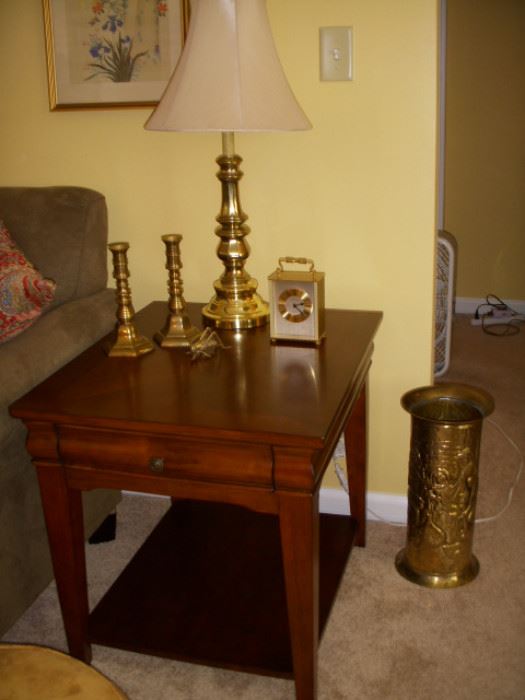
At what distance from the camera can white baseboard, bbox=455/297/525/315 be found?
3.53 metres

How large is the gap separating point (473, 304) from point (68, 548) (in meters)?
2.67

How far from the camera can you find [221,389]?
1303 mm

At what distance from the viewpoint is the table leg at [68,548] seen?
1321 mm

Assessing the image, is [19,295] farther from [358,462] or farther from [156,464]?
[358,462]

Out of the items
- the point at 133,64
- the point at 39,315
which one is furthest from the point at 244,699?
the point at 133,64

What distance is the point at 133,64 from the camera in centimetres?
173

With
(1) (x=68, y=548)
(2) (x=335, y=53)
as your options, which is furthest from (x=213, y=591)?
(2) (x=335, y=53)

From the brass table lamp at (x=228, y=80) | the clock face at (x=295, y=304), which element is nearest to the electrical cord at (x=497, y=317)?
the clock face at (x=295, y=304)

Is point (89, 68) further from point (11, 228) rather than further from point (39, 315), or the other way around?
point (39, 315)

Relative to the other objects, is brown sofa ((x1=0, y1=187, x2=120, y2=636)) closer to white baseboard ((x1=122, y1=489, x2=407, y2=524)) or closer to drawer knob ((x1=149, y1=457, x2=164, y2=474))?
drawer knob ((x1=149, y1=457, x2=164, y2=474))

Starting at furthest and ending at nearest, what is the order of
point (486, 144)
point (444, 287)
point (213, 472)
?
point (486, 144) < point (444, 287) < point (213, 472)

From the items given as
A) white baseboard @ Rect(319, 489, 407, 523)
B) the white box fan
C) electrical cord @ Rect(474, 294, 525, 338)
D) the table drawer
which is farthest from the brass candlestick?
electrical cord @ Rect(474, 294, 525, 338)

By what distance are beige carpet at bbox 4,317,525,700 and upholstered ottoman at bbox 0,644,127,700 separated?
1.93ft

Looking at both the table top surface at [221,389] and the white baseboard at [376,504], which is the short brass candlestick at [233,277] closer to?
the table top surface at [221,389]
